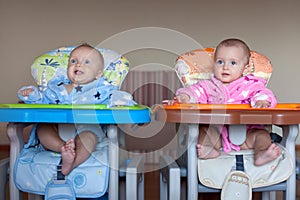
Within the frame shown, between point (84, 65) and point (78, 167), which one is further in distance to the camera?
point (84, 65)

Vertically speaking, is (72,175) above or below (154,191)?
above

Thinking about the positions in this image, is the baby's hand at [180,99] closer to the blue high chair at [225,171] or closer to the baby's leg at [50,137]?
the blue high chair at [225,171]

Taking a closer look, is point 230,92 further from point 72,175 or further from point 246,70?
point 72,175

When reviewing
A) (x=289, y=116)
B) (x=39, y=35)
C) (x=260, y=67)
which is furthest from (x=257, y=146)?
(x=39, y=35)

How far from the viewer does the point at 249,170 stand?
1.36m

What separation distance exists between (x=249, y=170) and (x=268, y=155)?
75mm

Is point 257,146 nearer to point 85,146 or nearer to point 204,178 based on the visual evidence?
point 204,178

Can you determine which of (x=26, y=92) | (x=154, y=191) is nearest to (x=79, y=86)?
(x=26, y=92)

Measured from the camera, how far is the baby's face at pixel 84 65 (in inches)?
63.2

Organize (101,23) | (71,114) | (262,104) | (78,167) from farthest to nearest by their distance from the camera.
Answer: (101,23), (262,104), (78,167), (71,114)

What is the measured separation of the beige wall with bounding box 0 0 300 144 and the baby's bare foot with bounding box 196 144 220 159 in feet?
7.10

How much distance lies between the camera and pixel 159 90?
3309 mm

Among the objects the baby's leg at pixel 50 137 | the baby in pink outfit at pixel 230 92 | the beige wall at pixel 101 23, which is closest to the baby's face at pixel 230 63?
the baby in pink outfit at pixel 230 92

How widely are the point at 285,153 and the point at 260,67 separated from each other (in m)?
0.47
